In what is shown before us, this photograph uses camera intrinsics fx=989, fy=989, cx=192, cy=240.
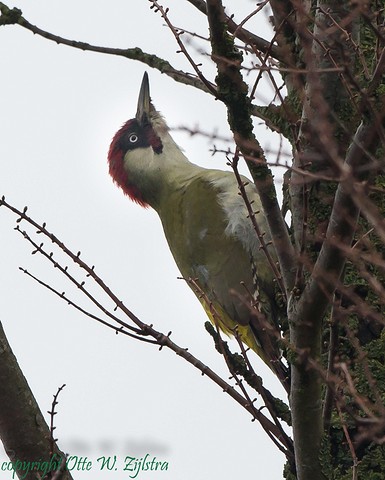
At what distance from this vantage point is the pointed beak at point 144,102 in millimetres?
7016

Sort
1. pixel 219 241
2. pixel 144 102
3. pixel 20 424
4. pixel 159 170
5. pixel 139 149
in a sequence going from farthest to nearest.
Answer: pixel 144 102
pixel 139 149
pixel 159 170
pixel 219 241
pixel 20 424

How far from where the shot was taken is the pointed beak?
7016 millimetres

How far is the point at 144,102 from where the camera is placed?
702cm

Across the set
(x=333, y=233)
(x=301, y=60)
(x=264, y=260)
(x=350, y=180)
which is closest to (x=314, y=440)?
(x=333, y=233)

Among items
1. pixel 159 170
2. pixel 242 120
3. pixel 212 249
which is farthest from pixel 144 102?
pixel 242 120

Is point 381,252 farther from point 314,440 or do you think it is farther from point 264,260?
point 264,260

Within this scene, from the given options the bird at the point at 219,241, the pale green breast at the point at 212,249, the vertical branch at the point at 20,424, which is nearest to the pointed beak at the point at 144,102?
the bird at the point at 219,241

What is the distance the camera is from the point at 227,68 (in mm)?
3070

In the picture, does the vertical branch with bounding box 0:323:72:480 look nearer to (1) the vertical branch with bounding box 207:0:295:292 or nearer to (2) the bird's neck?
(1) the vertical branch with bounding box 207:0:295:292

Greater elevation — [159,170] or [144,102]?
[144,102]

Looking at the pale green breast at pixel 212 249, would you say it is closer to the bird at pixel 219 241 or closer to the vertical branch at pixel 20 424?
the bird at pixel 219 241

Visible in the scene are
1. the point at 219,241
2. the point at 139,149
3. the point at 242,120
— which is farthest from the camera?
the point at 139,149

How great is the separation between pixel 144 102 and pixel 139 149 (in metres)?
0.36

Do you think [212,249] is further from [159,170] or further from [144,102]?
[144,102]
